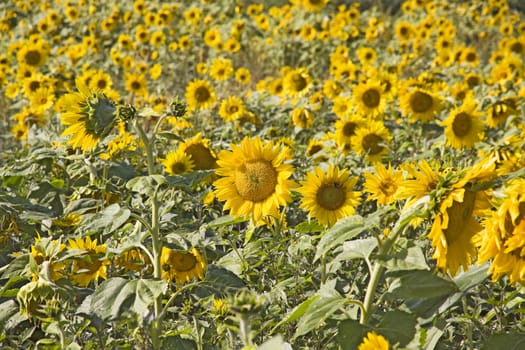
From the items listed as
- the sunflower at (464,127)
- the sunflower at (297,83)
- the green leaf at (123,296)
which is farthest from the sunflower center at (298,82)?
the green leaf at (123,296)

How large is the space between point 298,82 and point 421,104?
A: 1162 mm

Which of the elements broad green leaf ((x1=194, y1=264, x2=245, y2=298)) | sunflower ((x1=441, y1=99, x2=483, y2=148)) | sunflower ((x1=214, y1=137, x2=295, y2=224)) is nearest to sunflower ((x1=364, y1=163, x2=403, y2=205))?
sunflower ((x1=214, y1=137, x2=295, y2=224))

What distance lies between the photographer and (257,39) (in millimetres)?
8930

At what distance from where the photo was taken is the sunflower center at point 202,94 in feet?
15.6

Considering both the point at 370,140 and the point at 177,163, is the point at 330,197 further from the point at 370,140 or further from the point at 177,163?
the point at 370,140

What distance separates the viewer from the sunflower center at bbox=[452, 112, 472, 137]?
356cm

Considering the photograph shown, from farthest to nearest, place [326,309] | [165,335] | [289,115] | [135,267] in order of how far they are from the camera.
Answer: [289,115], [135,267], [165,335], [326,309]

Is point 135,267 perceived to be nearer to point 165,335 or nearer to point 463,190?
point 165,335

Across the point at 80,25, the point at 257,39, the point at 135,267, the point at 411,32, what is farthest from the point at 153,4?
the point at 135,267

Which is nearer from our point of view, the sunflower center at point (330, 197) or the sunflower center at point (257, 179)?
the sunflower center at point (257, 179)

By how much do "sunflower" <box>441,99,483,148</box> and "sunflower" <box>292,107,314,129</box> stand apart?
1135 millimetres

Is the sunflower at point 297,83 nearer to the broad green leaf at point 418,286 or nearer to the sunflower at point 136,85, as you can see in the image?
the sunflower at point 136,85

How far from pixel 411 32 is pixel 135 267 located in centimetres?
628

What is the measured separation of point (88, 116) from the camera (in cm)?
206
